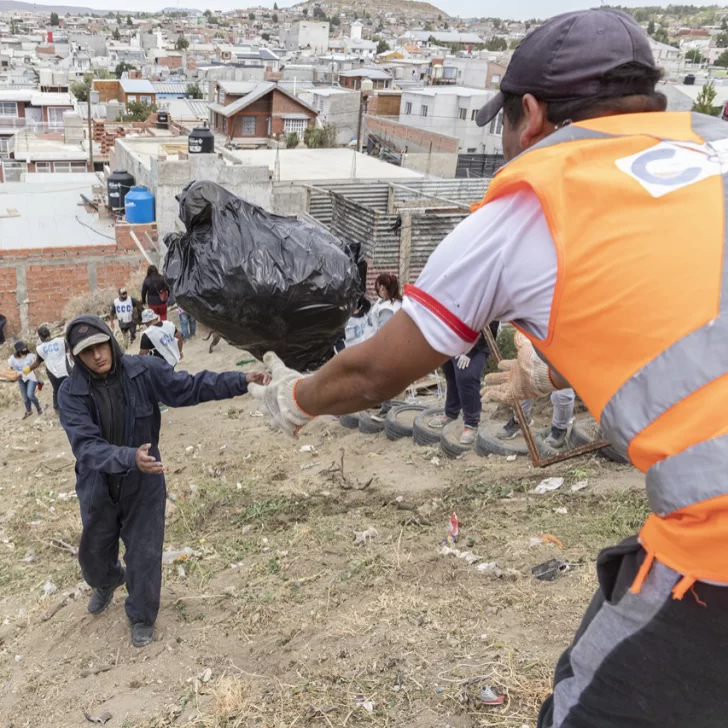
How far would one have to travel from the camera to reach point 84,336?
9.78 feet

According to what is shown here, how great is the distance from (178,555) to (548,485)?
2.30 meters

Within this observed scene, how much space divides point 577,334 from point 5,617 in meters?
3.93

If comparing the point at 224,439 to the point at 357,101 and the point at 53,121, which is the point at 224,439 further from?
the point at 53,121

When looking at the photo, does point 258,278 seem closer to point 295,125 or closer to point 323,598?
point 323,598

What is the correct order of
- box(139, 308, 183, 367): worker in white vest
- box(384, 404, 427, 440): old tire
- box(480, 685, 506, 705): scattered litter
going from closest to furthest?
box(480, 685, 506, 705): scattered litter < box(384, 404, 427, 440): old tire < box(139, 308, 183, 367): worker in white vest

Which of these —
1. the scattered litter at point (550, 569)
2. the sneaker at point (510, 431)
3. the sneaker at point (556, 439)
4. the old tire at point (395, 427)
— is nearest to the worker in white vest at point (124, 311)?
the old tire at point (395, 427)

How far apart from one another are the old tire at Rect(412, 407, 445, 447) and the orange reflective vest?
455 cm

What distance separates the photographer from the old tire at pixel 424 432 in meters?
5.56

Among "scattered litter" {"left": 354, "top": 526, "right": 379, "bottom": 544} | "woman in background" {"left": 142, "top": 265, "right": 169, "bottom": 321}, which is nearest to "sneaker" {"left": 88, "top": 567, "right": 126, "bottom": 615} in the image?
"scattered litter" {"left": 354, "top": 526, "right": 379, "bottom": 544}

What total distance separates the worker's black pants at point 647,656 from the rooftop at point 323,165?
13.9m

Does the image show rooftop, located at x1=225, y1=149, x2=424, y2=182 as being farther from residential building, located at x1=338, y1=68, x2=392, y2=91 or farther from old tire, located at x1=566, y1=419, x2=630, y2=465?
residential building, located at x1=338, y1=68, x2=392, y2=91

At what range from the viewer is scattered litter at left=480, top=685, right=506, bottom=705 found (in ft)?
7.93

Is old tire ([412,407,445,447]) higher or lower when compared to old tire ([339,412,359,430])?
higher

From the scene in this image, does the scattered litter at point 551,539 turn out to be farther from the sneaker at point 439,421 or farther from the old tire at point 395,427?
the old tire at point 395,427
